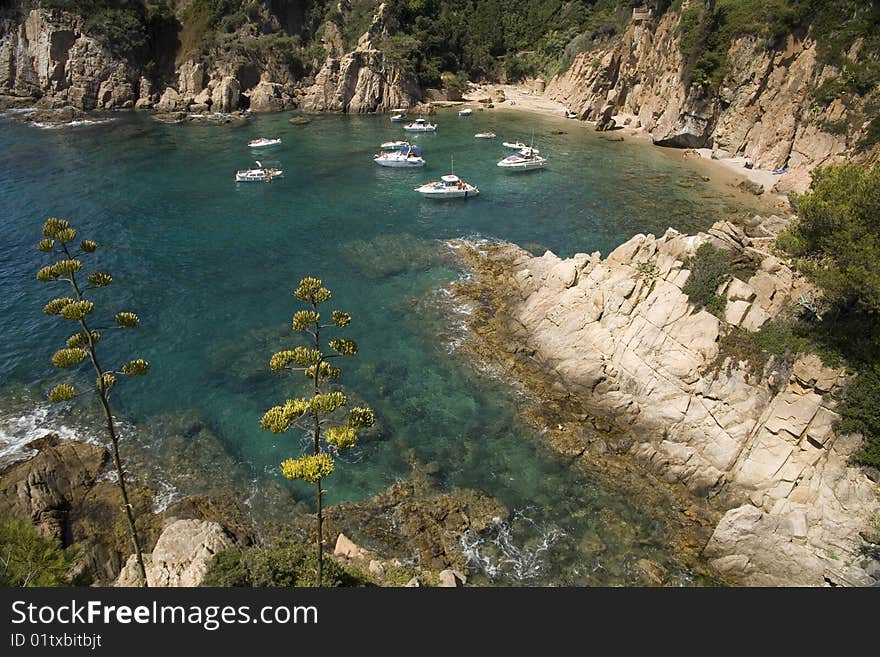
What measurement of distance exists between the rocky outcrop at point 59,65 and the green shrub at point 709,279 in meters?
120

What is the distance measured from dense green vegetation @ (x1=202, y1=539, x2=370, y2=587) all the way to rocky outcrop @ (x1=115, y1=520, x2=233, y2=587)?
3.88 ft

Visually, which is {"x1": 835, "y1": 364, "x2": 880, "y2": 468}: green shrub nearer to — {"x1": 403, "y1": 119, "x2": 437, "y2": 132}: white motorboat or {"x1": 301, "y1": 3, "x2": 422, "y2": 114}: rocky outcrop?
{"x1": 403, "y1": 119, "x2": 437, "y2": 132}: white motorboat

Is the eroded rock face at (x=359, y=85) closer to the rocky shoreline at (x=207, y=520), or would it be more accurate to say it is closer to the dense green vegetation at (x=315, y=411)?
the rocky shoreline at (x=207, y=520)

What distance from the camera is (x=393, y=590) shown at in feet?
39.9

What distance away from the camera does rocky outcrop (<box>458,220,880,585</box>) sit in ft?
78.3

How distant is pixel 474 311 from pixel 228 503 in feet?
76.2

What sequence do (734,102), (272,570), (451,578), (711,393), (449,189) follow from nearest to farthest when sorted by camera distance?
(272,570), (451,578), (711,393), (449,189), (734,102)

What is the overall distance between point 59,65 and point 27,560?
12509cm

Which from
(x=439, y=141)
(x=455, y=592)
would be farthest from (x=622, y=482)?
(x=439, y=141)

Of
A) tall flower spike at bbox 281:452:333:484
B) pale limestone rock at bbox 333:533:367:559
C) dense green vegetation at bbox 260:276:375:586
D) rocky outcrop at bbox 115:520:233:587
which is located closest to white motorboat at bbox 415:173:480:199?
pale limestone rock at bbox 333:533:367:559

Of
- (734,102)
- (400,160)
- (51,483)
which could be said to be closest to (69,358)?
(51,483)

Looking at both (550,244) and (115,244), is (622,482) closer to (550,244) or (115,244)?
(550,244)

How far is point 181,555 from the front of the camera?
2158 cm

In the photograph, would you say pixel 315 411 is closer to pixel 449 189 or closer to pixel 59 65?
pixel 449 189
